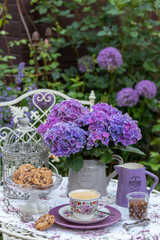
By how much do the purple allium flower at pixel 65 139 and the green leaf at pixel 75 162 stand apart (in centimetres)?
4

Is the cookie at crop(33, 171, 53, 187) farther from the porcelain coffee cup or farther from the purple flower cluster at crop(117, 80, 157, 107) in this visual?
the purple flower cluster at crop(117, 80, 157, 107)

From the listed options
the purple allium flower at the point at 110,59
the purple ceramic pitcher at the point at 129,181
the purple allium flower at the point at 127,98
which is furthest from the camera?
the purple allium flower at the point at 127,98

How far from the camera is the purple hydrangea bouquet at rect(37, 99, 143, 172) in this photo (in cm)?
160

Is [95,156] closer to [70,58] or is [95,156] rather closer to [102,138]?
[102,138]

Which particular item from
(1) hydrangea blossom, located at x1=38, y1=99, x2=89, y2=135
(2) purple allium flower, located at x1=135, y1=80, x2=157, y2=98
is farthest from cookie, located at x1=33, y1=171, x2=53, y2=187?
(2) purple allium flower, located at x1=135, y1=80, x2=157, y2=98

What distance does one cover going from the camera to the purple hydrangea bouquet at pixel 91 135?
62.9 inches

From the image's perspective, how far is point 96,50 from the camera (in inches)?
152

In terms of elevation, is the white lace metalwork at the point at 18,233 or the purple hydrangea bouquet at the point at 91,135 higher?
the purple hydrangea bouquet at the point at 91,135

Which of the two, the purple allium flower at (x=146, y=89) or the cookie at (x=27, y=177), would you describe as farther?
the purple allium flower at (x=146, y=89)

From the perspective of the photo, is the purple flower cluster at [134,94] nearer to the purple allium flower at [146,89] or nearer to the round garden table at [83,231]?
the purple allium flower at [146,89]

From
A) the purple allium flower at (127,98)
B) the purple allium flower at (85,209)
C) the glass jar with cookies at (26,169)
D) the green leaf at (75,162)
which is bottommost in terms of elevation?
the purple allium flower at (127,98)

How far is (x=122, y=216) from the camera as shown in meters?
1.63

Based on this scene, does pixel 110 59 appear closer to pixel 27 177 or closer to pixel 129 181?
pixel 129 181

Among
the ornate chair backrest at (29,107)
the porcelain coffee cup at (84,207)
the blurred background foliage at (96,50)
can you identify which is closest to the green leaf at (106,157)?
the porcelain coffee cup at (84,207)
